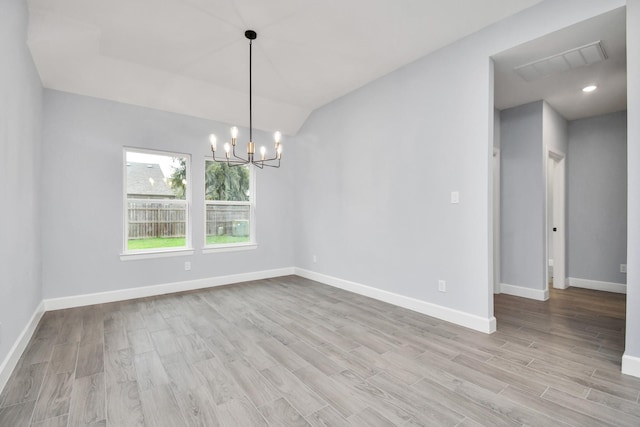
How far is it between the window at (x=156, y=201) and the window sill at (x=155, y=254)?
49 millimetres

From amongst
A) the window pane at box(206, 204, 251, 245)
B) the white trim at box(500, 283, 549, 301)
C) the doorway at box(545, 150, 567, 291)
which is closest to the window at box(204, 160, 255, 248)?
the window pane at box(206, 204, 251, 245)

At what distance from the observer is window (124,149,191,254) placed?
162 inches

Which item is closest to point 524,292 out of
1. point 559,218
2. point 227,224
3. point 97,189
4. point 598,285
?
point 598,285

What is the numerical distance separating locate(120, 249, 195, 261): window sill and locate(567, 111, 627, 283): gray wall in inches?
241

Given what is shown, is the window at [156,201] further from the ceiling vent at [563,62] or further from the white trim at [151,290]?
the ceiling vent at [563,62]

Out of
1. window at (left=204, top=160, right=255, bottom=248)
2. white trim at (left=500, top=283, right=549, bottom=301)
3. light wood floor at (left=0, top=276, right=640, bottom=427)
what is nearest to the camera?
light wood floor at (left=0, top=276, right=640, bottom=427)

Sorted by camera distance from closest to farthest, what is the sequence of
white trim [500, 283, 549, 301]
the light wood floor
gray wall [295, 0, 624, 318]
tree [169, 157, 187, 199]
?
the light wood floor < gray wall [295, 0, 624, 318] < white trim [500, 283, 549, 301] < tree [169, 157, 187, 199]

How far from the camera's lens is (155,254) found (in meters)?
4.20

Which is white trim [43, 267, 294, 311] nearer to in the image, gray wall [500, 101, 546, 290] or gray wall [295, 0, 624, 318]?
gray wall [295, 0, 624, 318]

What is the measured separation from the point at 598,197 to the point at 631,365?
11.6 ft

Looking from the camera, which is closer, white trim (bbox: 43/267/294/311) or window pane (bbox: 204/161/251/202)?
white trim (bbox: 43/267/294/311)

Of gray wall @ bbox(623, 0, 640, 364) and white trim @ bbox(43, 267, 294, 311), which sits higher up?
gray wall @ bbox(623, 0, 640, 364)

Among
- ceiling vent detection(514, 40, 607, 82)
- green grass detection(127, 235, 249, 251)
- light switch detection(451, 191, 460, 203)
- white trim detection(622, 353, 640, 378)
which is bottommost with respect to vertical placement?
white trim detection(622, 353, 640, 378)

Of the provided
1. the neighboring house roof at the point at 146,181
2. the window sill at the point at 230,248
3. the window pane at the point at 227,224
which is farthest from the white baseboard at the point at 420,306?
the neighboring house roof at the point at 146,181
